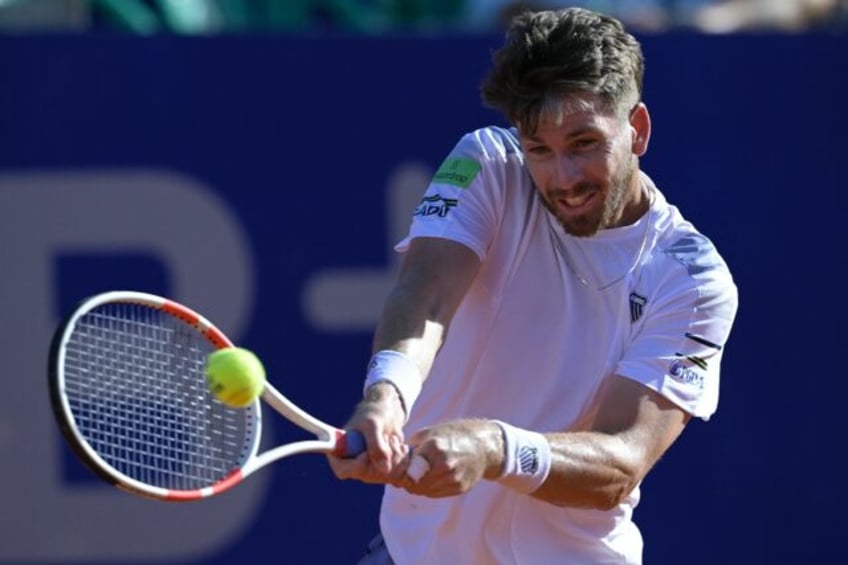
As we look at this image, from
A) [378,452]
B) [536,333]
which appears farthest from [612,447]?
[378,452]

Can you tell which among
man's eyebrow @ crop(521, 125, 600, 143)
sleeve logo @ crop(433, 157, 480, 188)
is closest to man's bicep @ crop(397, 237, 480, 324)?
sleeve logo @ crop(433, 157, 480, 188)

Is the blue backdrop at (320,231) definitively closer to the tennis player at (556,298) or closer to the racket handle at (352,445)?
the tennis player at (556,298)

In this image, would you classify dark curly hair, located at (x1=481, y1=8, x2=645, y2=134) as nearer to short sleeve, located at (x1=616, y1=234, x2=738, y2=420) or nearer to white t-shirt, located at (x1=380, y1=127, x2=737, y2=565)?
white t-shirt, located at (x1=380, y1=127, x2=737, y2=565)

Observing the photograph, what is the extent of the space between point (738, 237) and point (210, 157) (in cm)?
196

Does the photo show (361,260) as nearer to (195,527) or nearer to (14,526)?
(195,527)

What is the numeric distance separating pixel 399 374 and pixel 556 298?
554 millimetres

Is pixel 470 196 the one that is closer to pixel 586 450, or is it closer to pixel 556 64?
pixel 556 64

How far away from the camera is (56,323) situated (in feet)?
21.4

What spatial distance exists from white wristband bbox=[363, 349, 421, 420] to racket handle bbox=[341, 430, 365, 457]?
0.15 m

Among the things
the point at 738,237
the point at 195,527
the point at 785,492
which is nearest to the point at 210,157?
the point at 195,527

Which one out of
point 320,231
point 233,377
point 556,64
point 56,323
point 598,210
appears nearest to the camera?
point 233,377

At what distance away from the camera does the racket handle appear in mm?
3533

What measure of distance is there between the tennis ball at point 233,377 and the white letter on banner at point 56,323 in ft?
10.1

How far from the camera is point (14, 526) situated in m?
6.52
